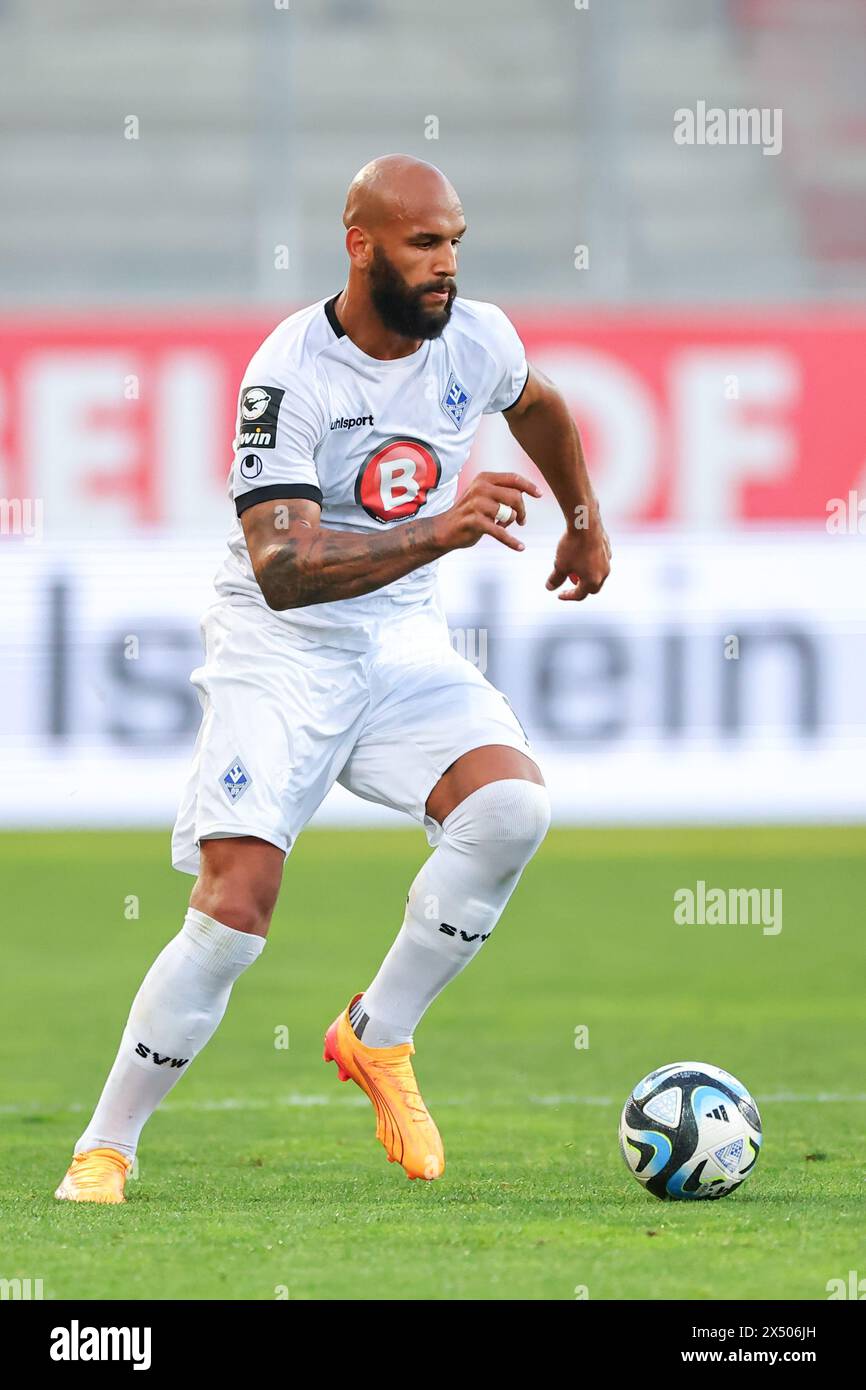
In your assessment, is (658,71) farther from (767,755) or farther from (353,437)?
(353,437)

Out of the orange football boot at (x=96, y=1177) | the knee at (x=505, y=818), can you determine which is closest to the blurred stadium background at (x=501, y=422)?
the knee at (x=505, y=818)

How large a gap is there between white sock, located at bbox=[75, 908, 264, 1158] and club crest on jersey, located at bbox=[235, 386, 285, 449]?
1060mm

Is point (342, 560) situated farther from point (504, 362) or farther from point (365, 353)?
point (504, 362)

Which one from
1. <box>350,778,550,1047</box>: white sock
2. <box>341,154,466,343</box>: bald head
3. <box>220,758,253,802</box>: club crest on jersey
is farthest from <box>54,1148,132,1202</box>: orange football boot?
<box>341,154,466,343</box>: bald head

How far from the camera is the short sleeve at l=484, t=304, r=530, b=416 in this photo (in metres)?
5.27

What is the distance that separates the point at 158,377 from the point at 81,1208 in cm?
902

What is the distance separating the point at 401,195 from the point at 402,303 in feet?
0.81

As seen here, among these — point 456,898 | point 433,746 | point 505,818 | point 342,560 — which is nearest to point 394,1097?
point 456,898

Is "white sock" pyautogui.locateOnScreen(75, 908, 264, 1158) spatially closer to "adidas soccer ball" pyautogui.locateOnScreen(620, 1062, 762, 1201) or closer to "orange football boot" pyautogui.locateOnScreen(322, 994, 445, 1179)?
"orange football boot" pyautogui.locateOnScreen(322, 994, 445, 1179)

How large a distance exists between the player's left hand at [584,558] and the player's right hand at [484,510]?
3.10ft

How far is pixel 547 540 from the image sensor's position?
12.5 metres

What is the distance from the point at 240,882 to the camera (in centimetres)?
480

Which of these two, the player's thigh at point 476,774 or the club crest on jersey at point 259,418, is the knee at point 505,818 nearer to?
the player's thigh at point 476,774

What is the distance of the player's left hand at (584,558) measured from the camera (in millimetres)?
5434
